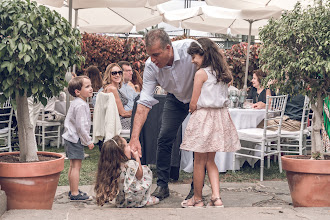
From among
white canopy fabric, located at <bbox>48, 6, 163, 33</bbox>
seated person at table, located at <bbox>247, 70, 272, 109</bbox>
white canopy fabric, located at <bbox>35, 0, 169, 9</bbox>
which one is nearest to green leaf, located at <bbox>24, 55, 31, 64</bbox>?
seated person at table, located at <bbox>247, 70, 272, 109</bbox>

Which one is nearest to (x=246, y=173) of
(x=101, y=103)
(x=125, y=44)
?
(x=101, y=103)

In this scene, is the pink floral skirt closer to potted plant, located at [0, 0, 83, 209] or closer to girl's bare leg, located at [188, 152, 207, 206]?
girl's bare leg, located at [188, 152, 207, 206]

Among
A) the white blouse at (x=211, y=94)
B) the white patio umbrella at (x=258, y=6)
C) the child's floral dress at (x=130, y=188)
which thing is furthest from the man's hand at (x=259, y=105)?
the child's floral dress at (x=130, y=188)

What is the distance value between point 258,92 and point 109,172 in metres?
4.00

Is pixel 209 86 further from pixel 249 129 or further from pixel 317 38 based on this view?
pixel 249 129

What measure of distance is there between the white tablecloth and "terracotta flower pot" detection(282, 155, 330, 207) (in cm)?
208

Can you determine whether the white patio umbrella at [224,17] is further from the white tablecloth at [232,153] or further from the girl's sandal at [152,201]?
the girl's sandal at [152,201]

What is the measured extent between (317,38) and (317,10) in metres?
0.24

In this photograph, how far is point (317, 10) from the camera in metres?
3.84

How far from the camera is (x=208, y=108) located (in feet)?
12.5

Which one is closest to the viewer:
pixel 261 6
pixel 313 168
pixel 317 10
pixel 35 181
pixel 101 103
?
pixel 35 181

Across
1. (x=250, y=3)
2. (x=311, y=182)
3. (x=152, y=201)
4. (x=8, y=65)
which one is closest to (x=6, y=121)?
(x=152, y=201)

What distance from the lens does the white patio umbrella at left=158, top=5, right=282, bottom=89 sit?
7434mm

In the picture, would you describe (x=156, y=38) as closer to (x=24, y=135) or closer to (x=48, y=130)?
(x=24, y=135)
